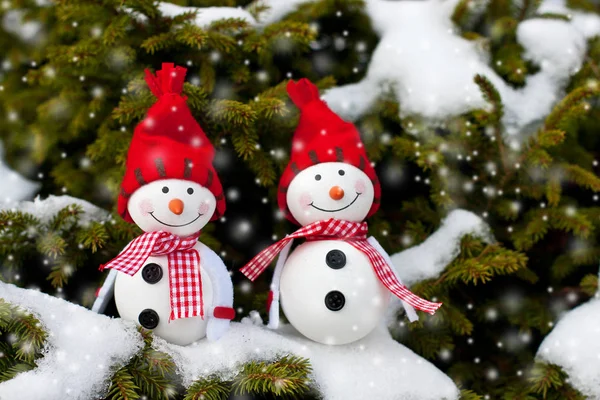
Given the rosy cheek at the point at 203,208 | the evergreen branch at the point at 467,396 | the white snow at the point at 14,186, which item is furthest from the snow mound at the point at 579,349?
the white snow at the point at 14,186

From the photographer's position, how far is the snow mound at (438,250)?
189cm

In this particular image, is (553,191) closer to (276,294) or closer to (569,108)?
(569,108)

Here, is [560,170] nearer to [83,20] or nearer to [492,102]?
[492,102]

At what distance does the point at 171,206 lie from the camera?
1495 mm

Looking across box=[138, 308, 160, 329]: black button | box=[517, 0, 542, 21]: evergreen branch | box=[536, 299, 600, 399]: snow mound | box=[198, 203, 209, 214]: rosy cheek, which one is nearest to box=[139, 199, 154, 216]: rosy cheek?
box=[198, 203, 209, 214]: rosy cheek

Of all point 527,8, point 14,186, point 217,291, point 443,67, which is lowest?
point 14,186

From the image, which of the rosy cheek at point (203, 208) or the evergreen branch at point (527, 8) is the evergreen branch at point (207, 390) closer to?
the rosy cheek at point (203, 208)

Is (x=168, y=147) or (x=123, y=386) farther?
(x=168, y=147)

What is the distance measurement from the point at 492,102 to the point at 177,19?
3.57ft

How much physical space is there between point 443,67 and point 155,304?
4.50 ft

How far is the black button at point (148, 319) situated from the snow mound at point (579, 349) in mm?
1151

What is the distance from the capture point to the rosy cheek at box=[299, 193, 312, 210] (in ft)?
5.42

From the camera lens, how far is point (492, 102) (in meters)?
1.97

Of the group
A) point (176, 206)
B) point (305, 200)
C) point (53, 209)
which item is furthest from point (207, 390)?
point (53, 209)
